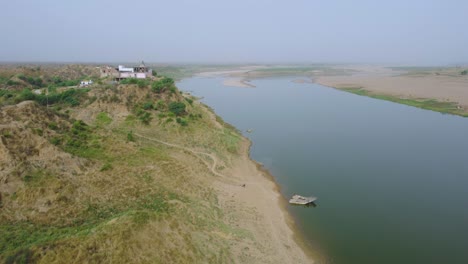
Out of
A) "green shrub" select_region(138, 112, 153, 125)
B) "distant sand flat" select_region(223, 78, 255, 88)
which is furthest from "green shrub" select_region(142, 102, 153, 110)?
"distant sand flat" select_region(223, 78, 255, 88)

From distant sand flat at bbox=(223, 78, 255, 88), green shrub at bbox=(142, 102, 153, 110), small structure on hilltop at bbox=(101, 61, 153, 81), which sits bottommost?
green shrub at bbox=(142, 102, 153, 110)

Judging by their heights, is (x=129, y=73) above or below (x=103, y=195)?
above

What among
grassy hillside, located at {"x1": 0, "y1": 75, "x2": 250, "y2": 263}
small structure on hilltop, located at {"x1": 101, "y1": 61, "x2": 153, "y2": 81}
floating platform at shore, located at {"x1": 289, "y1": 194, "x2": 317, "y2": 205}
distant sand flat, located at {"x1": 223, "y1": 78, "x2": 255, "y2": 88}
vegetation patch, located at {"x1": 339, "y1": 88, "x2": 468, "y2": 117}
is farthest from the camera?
distant sand flat, located at {"x1": 223, "y1": 78, "x2": 255, "y2": 88}

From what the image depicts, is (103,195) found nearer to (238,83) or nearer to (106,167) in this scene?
(106,167)

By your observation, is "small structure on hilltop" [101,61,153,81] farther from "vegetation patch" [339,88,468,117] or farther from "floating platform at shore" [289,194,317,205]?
"vegetation patch" [339,88,468,117]

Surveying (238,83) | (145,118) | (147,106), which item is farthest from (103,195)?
(238,83)

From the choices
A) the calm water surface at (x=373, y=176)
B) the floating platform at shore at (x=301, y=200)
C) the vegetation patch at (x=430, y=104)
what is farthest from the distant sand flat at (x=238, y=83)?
the floating platform at shore at (x=301, y=200)
